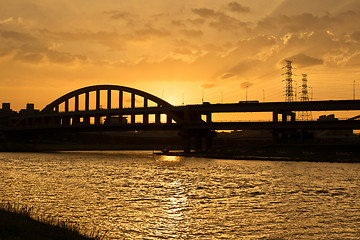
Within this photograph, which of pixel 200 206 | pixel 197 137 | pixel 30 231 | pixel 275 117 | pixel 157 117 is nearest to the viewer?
pixel 30 231

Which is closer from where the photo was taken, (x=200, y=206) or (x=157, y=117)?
(x=200, y=206)

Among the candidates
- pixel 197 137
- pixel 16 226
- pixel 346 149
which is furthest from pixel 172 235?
pixel 197 137

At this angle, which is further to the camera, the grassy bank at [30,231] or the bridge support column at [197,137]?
the bridge support column at [197,137]

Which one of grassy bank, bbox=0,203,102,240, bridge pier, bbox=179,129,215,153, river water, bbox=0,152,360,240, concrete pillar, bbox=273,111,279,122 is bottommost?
river water, bbox=0,152,360,240

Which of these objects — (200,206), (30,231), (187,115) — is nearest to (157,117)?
(187,115)

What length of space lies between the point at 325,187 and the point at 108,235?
28085 millimetres

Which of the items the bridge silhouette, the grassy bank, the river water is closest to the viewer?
the grassy bank

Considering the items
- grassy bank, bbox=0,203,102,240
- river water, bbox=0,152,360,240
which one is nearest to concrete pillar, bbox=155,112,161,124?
river water, bbox=0,152,360,240

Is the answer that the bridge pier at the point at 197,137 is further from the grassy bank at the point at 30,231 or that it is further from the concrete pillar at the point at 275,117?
the grassy bank at the point at 30,231

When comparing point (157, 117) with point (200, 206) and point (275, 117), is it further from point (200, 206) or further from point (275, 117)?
point (200, 206)

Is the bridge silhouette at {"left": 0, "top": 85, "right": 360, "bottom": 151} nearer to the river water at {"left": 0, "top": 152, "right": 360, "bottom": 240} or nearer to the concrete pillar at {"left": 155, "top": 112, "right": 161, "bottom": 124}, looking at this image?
the concrete pillar at {"left": 155, "top": 112, "right": 161, "bottom": 124}

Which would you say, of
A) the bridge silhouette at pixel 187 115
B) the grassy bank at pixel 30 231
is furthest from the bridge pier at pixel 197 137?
the grassy bank at pixel 30 231

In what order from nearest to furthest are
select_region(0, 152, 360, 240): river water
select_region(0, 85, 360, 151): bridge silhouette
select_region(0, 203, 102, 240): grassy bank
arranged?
select_region(0, 203, 102, 240): grassy bank → select_region(0, 152, 360, 240): river water → select_region(0, 85, 360, 151): bridge silhouette

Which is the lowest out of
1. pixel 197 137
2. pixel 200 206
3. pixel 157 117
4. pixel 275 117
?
pixel 200 206
